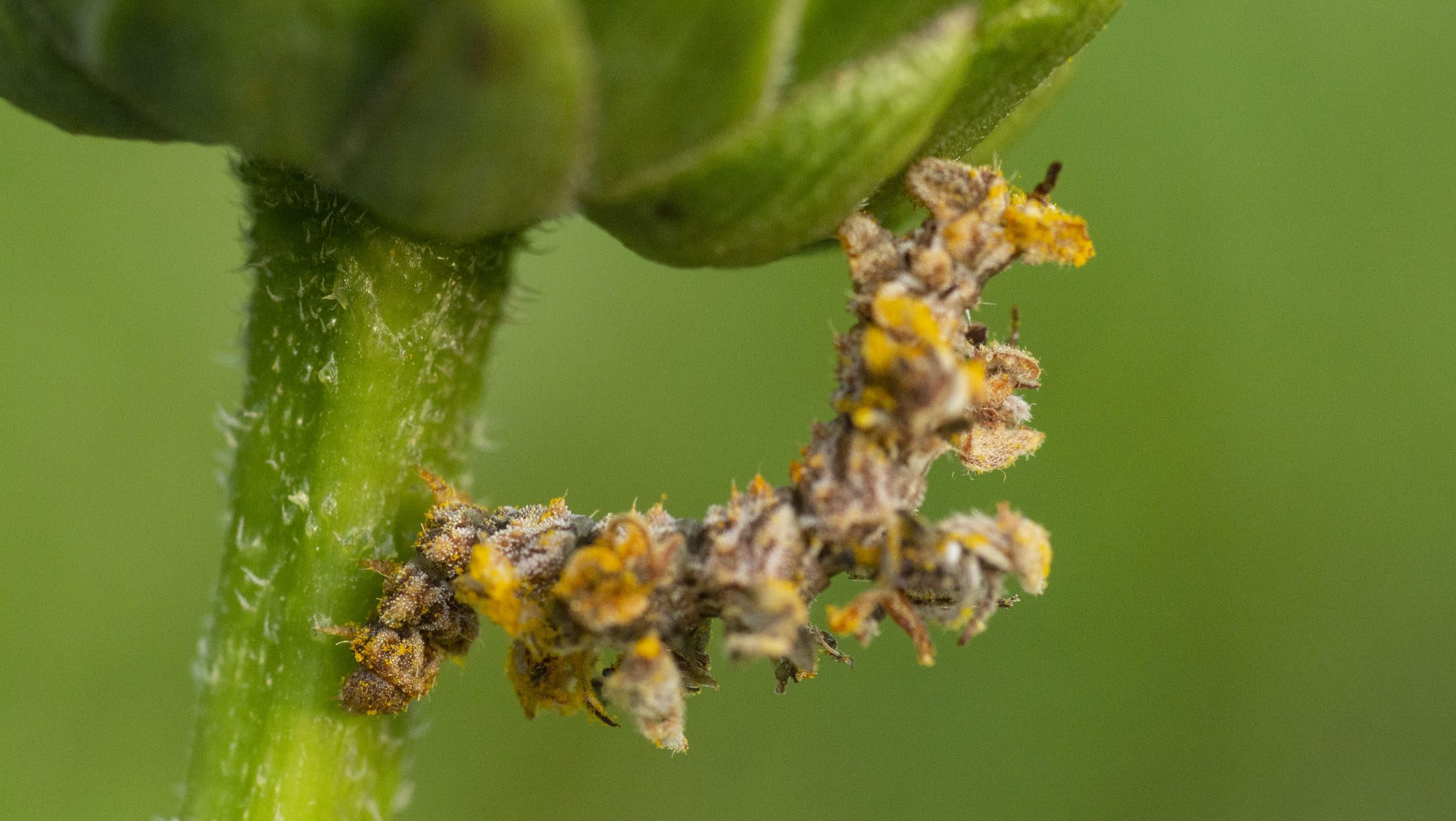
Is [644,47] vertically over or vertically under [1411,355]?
under

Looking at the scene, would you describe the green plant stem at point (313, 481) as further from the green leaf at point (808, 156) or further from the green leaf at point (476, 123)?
the green leaf at point (808, 156)

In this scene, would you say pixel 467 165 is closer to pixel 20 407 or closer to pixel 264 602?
pixel 264 602

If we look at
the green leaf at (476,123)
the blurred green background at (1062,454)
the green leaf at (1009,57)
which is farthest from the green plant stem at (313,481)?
the blurred green background at (1062,454)

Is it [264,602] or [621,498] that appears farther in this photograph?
A: [621,498]

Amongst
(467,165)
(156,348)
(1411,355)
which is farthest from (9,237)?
(1411,355)

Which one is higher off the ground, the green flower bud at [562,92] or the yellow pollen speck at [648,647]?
the green flower bud at [562,92]

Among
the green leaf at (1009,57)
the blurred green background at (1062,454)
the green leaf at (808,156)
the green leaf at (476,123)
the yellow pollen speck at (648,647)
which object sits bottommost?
the yellow pollen speck at (648,647)

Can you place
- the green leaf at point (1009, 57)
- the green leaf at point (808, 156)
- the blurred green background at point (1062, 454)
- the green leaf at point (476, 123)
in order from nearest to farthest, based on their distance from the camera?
the green leaf at point (476, 123), the green leaf at point (808, 156), the green leaf at point (1009, 57), the blurred green background at point (1062, 454)

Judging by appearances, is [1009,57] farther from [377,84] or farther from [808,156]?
[377,84]
